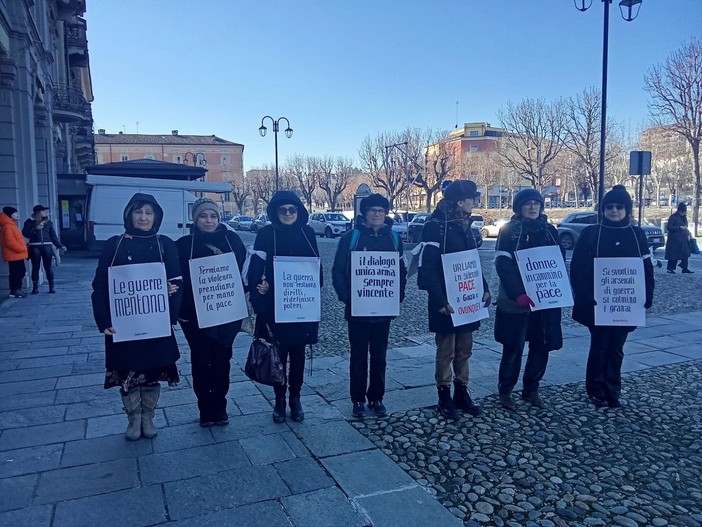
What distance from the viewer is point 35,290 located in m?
11.2

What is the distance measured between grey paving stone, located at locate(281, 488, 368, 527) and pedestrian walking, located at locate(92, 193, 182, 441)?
144 centimetres

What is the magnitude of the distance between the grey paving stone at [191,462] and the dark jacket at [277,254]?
3.00 feet

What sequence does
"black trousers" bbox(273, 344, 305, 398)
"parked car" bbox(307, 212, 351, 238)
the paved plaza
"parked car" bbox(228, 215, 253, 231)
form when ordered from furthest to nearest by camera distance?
"parked car" bbox(228, 215, 253, 231) < "parked car" bbox(307, 212, 351, 238) < "black trousers" bbox(273, 344, 305, 398) < the paved plaza

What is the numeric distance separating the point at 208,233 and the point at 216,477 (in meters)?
1.77

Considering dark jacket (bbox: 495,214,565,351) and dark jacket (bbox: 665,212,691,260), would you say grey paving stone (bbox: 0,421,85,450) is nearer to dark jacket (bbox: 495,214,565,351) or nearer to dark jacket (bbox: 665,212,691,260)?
dark jacket (bbox: 495,214,565,351)

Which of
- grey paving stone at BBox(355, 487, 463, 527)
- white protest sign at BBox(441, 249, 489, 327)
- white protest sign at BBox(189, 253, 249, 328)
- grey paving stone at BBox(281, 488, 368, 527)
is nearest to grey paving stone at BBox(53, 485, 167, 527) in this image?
grey paving stone at BBox(281, 488, 368, 527)

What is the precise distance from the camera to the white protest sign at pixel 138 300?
383cm

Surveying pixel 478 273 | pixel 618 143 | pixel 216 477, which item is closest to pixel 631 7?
pixel 478 273

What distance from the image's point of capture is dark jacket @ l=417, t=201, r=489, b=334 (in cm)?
435

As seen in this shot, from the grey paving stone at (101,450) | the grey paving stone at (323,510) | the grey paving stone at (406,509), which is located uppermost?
the grey paving stone at (101,450)

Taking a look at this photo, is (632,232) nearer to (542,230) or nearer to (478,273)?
(542,230)

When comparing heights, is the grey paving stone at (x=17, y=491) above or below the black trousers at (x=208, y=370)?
below

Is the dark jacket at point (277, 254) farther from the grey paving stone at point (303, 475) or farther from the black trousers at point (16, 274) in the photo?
the black trousers at point (16, 274)

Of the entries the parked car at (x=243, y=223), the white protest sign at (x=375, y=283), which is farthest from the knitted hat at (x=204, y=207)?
the parked car at (x=243, y=223)
